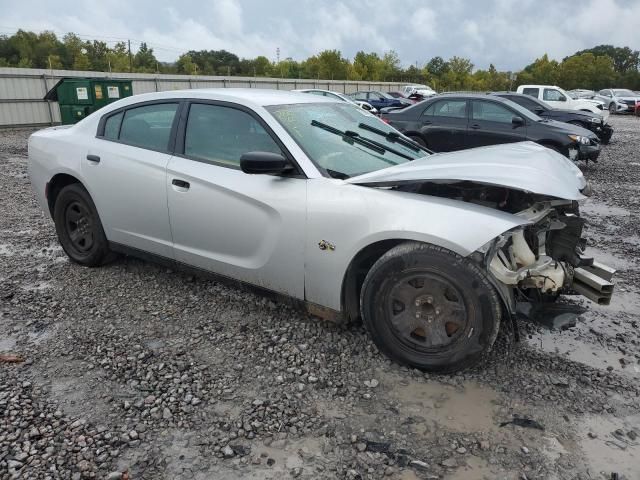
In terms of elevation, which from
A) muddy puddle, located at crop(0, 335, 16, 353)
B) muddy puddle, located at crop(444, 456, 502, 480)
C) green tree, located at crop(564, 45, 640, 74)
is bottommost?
muddy puddle, located at crop(0, 335, 16, 353)

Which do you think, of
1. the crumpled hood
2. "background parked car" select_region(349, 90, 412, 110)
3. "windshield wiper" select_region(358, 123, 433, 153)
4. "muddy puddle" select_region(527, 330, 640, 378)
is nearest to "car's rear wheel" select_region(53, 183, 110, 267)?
"windshield wiper" select_region(358, 123, 433, 153)

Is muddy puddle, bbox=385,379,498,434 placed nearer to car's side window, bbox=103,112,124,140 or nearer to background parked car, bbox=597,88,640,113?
car's side window, bbox=103,112,124,140

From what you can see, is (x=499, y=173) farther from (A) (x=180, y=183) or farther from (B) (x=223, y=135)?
(A) (x=180, y=183)

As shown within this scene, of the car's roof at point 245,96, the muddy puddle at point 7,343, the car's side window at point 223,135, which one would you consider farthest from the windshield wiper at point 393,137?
the muddy puddle at point 7,343

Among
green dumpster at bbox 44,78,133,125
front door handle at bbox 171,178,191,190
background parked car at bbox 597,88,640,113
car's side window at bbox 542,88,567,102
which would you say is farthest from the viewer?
background parked car at bbox 597,88,640,113

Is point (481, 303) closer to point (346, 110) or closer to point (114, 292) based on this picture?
point (346, 110)

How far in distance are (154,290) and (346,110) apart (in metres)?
2.14

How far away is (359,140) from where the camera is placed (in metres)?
3.71

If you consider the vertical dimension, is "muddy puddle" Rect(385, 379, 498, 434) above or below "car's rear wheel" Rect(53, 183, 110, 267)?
below

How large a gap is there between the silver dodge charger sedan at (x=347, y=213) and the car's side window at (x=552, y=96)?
19153mm

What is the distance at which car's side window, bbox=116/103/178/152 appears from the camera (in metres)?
3.87

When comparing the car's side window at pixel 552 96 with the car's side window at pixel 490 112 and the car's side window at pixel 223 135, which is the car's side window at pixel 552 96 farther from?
the car's side window at pixel 223 135

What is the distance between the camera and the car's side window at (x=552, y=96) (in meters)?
20.7

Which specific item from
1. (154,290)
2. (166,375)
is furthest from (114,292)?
(166,375)
